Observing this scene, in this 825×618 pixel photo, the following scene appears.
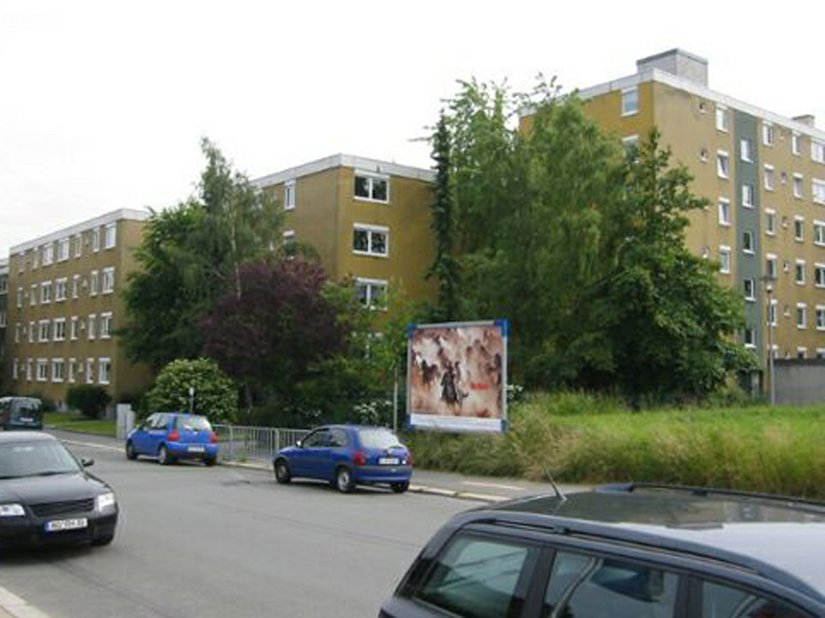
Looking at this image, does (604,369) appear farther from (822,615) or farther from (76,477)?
(822,615)

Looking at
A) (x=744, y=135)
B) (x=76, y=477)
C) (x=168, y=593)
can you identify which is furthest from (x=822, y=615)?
(x=744, y=135)

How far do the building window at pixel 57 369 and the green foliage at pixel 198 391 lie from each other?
126 feet

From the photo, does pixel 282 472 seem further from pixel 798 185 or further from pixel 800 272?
pixel 798 185

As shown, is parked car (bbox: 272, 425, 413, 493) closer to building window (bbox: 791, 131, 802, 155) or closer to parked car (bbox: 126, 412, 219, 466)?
parked car (bbox: 126, 412, 219, 466)

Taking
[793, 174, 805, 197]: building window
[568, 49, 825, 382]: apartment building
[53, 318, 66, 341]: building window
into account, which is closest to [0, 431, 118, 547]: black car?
[568, 49, 825, 382]: apartment building

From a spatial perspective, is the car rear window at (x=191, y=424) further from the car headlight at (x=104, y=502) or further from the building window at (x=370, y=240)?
the building window at (x=370, y=240)

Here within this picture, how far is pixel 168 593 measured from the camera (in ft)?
31.5

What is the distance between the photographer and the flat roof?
5222cm

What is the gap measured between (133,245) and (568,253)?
117ft

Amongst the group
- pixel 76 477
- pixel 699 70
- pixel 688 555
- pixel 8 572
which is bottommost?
pixel 8 572

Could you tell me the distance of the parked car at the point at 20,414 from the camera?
45.6 meters

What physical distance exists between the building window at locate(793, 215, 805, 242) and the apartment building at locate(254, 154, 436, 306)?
24870mm

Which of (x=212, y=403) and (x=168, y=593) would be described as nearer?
(x=168, y=593)

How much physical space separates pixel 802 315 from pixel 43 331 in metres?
58.3
